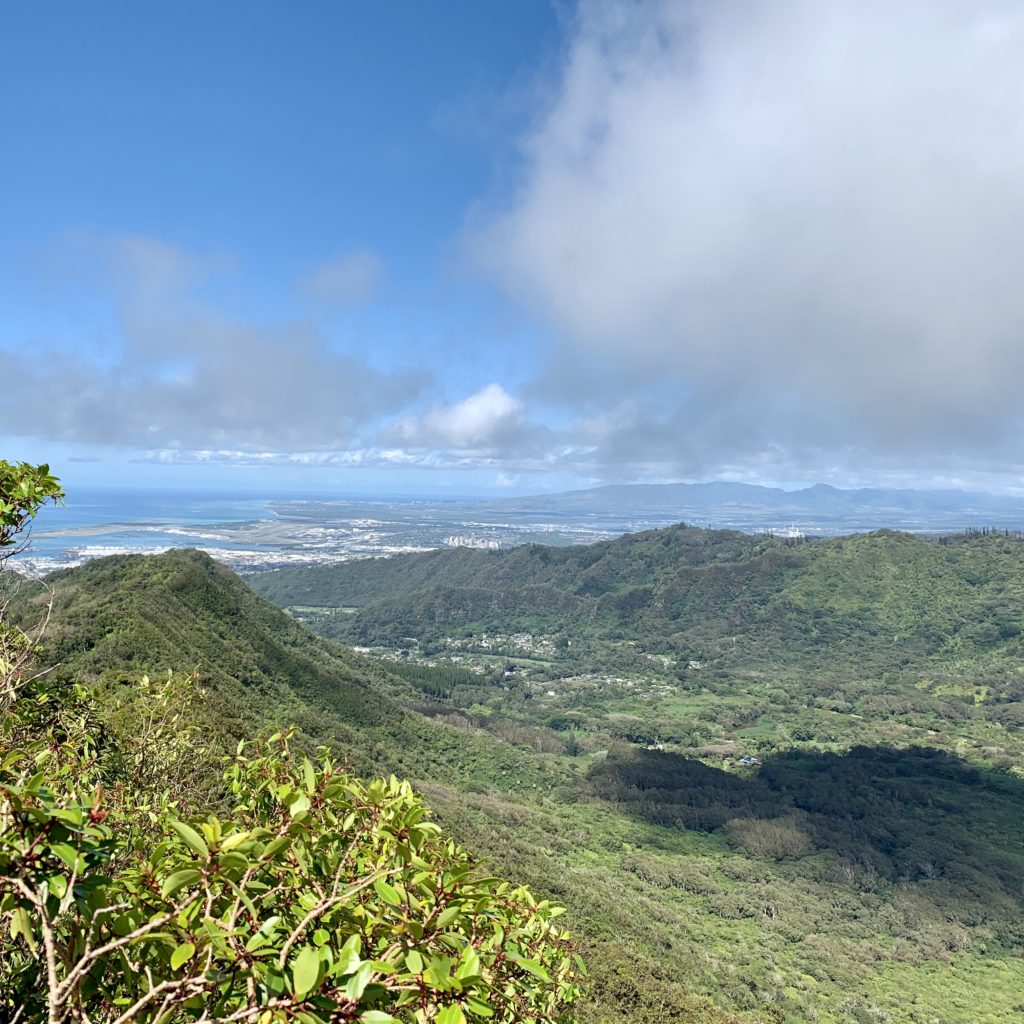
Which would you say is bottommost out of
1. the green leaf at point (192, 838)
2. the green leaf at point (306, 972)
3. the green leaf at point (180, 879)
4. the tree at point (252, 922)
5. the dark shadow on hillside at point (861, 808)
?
the dark shadow on hillside at point (861, 808)

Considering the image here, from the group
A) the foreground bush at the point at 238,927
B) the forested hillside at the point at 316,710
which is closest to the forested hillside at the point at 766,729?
the forested hillside at the point at 316,710

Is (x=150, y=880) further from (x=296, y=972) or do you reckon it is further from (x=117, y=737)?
(x=117, y=737)

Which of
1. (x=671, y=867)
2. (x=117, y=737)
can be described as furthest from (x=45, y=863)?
(x=671, y=867)

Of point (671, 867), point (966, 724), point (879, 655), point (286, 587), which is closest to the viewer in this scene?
point (671, 867)

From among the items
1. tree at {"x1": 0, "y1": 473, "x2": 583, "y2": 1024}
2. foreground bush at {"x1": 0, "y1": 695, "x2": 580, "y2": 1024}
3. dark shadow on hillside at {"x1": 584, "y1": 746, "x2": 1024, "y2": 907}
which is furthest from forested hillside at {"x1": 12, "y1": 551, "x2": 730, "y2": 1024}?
foreground bush at {"x1": 0, "y1": 695, "x2": 580, "y2": 1024}

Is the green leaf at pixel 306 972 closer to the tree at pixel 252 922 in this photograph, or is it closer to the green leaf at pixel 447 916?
the tree at pixel 252 922
